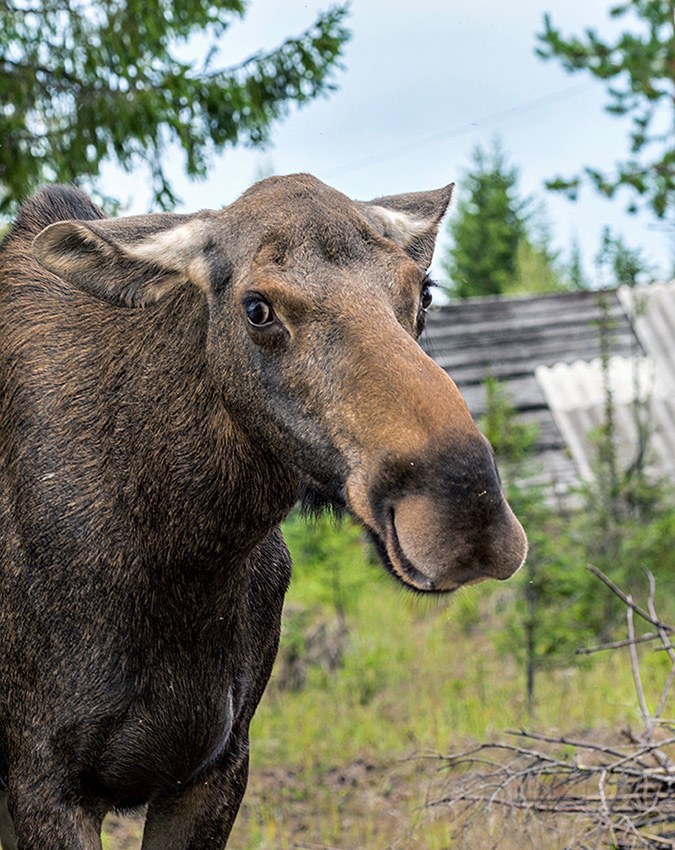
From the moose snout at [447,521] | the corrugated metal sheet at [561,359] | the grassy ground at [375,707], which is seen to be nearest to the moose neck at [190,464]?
the moose snout at [447,521]

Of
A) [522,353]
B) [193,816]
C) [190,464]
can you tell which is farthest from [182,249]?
[522,353]

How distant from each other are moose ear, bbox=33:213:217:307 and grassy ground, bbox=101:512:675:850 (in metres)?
2.47

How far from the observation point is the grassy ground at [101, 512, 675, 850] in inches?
226

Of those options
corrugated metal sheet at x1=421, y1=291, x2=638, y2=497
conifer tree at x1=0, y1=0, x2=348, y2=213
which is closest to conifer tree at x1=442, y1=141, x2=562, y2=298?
corrugated metal sheet at x1=421, y1=291, x2=638, y2=497

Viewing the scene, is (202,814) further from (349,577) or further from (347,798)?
(349,577)

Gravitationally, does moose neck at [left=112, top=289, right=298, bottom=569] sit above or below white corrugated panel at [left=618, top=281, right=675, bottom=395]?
above

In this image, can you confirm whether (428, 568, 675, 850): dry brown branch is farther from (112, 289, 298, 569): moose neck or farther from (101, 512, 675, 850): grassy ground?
(112, 289, 298, 569): moose neck

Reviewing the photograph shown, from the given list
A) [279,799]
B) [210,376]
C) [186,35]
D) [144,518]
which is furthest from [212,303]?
[186,35]

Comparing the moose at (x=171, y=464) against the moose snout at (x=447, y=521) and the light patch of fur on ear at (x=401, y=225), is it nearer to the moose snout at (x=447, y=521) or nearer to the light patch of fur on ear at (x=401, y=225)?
the light patch of fur on ear at (x=401, y=225)

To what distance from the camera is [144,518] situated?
313cm

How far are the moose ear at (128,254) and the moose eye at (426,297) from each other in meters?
0.61

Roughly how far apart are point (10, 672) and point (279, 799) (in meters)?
3.23

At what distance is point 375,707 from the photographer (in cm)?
745

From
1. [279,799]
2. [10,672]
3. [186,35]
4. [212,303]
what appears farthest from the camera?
[186,35]
